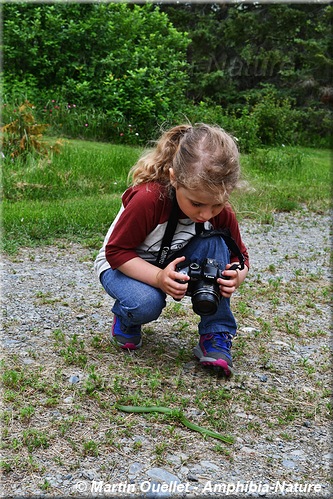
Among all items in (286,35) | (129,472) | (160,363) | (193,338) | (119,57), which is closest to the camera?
(129,472)

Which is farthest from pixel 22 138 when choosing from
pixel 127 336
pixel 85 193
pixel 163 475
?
pixel 163 475

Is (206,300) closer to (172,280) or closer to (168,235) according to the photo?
(172,280)

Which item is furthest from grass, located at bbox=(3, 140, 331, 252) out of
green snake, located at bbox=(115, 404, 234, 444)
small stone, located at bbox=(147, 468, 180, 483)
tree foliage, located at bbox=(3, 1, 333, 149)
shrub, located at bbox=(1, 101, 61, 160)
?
small stone, located at bbox=(147, 468, 180, 483)

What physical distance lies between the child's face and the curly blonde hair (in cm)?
3

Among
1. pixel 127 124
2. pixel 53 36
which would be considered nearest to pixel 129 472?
pixel 127 124

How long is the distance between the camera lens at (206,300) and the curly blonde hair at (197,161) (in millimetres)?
392

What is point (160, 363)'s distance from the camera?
2.89m

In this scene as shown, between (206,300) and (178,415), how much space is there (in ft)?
1.61

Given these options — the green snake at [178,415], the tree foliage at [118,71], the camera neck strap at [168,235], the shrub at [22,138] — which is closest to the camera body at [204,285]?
the camera neck strap at [168,235]

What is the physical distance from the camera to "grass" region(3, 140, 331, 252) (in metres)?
5.03

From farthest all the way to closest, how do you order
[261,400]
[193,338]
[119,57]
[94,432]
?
[119,57]
[193,338]
[261,400]
[94,432]

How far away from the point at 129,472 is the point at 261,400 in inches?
30.7

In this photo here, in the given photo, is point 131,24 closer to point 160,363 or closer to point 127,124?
point 127,124

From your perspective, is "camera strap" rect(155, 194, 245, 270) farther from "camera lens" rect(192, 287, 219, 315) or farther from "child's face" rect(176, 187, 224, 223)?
"camera lens" rect(192, 287, 219, 315)
